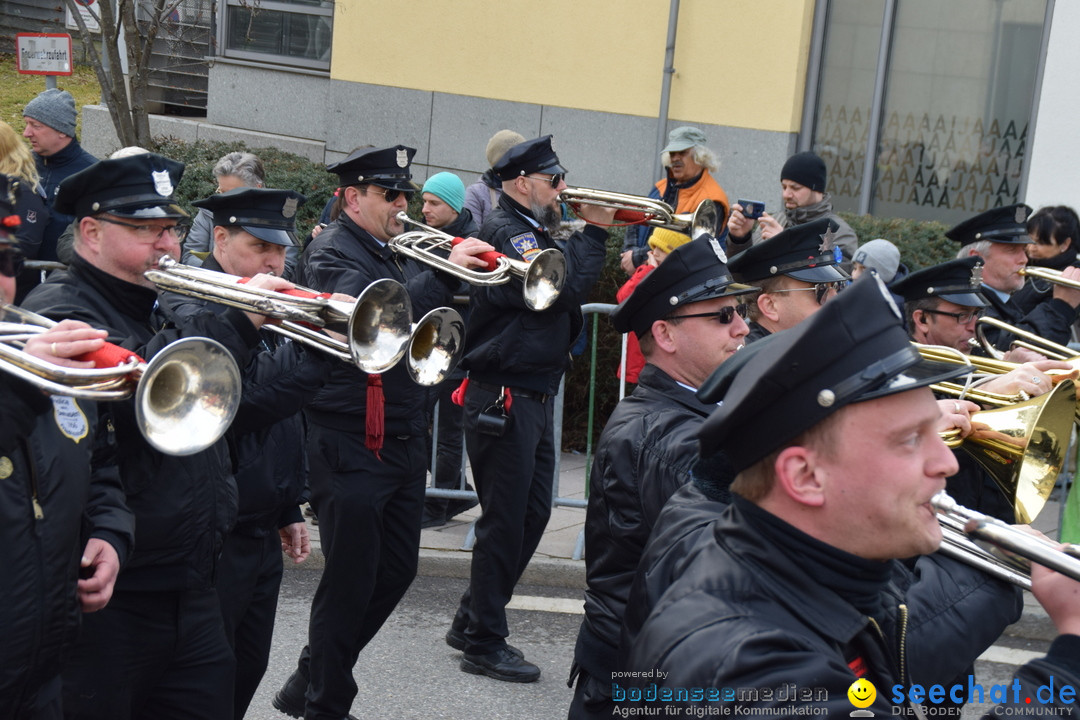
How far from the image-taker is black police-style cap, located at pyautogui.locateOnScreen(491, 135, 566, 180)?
5.69 meters

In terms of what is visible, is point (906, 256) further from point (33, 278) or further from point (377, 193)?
point (33, 278)

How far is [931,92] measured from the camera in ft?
33.8

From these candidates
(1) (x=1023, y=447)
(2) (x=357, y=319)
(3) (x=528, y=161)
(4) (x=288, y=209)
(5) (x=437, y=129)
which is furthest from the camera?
(5) (x=437, y=129)

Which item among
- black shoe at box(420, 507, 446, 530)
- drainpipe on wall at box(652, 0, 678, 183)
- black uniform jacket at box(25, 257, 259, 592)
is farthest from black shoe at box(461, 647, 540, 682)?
drainpipe on wall at box(652, 0, 678, 183)

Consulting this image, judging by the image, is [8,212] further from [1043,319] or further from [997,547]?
[1043,319]

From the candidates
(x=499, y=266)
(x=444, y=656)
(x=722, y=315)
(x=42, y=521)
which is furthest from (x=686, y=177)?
(x=42, y=521)

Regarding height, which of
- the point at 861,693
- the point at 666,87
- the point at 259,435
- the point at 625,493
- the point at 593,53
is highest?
the point at 593,53

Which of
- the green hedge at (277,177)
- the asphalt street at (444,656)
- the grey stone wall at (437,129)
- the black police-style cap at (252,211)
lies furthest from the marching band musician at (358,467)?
the grey stone wall at (437,129)

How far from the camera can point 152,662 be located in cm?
332

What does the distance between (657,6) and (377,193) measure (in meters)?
6.15

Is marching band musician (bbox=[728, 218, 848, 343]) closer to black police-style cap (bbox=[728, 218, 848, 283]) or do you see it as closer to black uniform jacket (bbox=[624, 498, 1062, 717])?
black police-style cap (bbox=[728, 218, 848, 283])

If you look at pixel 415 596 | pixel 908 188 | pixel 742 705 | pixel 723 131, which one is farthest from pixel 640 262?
pixel 742 705

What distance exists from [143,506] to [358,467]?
140 centimetres

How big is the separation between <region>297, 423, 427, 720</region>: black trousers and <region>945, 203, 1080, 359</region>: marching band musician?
306 centimetres
